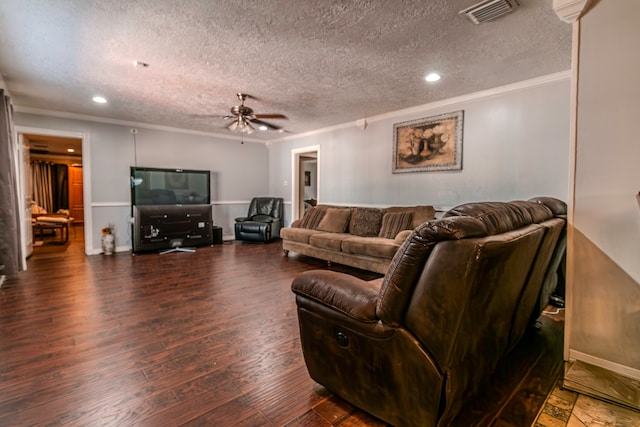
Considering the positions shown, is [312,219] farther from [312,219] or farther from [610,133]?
[610,133]

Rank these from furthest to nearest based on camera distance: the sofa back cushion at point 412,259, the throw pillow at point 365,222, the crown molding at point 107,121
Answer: the crown molding at point 107,121
the throw pillow at point 365,222
the sofa back cushion at point 412,259

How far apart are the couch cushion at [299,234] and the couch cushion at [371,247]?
0.79 m

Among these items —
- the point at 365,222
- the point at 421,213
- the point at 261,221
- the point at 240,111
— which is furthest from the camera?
the point at 261,221

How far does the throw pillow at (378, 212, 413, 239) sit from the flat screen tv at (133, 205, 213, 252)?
3.56 meters

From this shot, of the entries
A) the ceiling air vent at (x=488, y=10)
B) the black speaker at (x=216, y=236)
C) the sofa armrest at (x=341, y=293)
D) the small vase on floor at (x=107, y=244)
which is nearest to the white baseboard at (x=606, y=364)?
the sofa armrest at (x=341, y=293)

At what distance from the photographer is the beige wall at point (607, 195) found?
5.58 ft

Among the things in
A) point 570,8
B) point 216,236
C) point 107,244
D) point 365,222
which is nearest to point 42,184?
point 107,244

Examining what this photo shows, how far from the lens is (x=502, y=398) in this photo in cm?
157

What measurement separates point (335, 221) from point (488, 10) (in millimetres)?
3423

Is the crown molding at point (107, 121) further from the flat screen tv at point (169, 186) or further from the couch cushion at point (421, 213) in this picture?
the couch cushion at point (421, 213)

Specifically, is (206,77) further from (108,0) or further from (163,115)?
(163,115)

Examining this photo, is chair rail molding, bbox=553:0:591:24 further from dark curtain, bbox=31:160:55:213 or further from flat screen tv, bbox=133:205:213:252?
A: dark curtain, bbox=31:160:55:213

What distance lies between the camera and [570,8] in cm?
179

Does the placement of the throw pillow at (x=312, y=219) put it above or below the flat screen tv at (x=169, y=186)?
below
